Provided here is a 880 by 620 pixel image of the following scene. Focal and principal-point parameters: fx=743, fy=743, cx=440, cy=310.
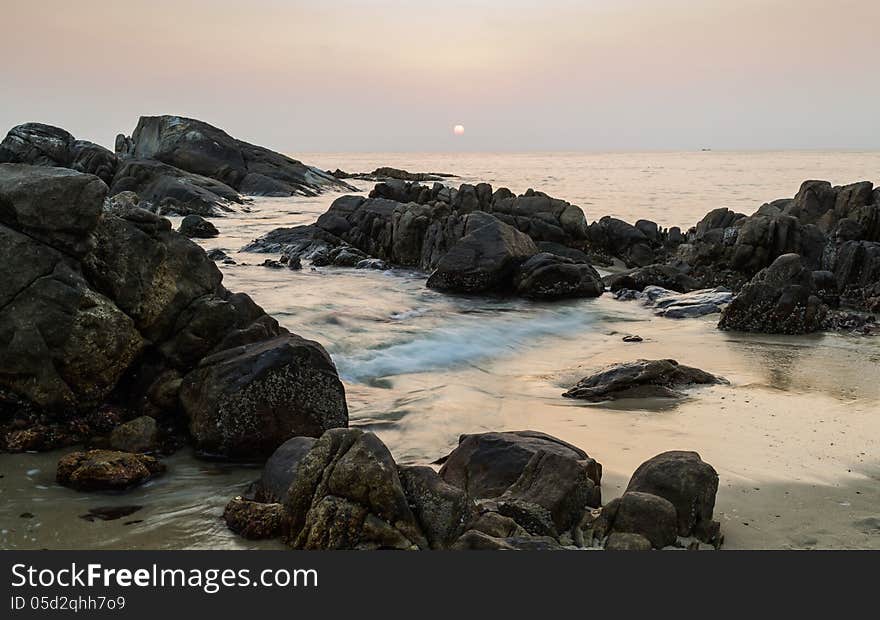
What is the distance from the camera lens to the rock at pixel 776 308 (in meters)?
14.1

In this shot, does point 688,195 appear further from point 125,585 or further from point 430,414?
point 125,585

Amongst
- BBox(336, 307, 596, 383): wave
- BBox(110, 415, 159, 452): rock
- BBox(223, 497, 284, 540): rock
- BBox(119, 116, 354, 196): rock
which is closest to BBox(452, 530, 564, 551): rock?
BBox(223, 497, 284, 540): rock

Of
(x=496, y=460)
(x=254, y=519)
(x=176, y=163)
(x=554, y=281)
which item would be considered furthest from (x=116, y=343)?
(x=176, y=163)

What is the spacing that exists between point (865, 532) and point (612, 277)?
16005mm

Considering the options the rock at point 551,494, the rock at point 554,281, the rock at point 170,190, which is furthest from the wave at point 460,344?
the rock at point 170,190

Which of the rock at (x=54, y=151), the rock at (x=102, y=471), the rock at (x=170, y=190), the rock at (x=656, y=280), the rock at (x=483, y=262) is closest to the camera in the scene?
the rock at (x=102, y=471)

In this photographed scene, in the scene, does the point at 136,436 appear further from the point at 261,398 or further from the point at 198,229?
the point at 198,229

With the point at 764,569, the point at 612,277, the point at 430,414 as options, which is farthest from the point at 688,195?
the point at 764,569

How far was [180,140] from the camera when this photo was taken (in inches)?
2112

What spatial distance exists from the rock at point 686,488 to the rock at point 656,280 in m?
14.6

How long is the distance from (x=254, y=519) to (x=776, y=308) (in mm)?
11701

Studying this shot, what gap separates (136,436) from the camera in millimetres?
7656

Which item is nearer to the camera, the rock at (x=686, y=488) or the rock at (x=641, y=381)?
the rock at (x=686, y=488)

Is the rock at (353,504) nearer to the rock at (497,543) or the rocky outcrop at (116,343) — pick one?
the rock at (497,543)
